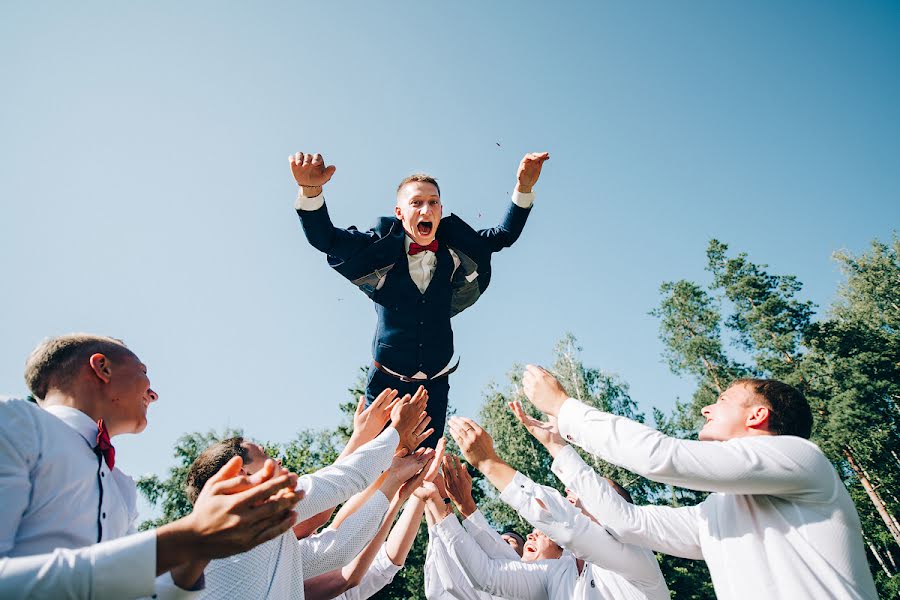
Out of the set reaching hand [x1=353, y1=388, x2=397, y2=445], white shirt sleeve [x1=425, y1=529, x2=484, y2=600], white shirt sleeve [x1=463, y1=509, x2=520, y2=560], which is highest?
reaching hand [x1=353, y1=388, x2=397, y2=445]

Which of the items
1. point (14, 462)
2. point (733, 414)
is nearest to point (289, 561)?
point (14, 462)

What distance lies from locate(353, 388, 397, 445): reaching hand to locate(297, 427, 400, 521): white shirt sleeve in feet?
1.42

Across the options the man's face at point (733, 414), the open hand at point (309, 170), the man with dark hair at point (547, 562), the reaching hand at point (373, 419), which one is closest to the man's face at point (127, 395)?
the reaching hand at point (373, 419)

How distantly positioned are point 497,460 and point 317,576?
1425mm

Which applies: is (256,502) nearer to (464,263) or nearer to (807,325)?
(464,263)

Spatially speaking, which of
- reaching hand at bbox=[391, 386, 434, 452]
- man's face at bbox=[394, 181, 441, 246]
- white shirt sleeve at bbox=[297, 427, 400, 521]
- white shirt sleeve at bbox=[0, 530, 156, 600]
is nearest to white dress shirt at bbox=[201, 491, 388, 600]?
white shirt sleeve at bbox=[297, 427, 400, 521]

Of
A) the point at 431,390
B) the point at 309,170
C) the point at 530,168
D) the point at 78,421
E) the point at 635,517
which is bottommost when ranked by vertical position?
the point at 635,517

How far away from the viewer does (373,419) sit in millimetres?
3871

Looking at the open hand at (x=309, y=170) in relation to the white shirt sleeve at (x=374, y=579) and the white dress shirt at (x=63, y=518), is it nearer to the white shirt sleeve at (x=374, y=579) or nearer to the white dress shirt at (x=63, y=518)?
→ the white dress shirt at (x=63, y=518)

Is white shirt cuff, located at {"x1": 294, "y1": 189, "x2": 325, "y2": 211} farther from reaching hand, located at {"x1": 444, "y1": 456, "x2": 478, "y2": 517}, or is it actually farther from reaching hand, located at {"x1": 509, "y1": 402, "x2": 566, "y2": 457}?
reaching hand, located at {"x1": 444, "y1": 456, "x2": 478, "y2": 517}

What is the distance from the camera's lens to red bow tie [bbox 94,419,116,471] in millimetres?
2377

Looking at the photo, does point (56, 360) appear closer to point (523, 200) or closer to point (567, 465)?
point (567, 465)

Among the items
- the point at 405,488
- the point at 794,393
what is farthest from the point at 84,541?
the point at 794,393

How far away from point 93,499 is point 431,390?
8.33 feet
